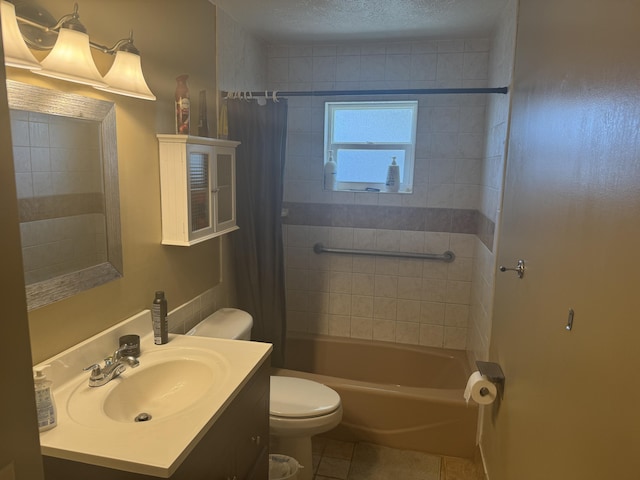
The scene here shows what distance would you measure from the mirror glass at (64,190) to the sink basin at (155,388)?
31 centimetres

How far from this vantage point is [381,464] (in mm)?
2396

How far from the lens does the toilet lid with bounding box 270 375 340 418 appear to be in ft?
6.71

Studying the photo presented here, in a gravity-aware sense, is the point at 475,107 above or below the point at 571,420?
above

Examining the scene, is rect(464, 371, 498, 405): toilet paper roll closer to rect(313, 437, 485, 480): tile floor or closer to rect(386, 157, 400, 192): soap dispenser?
rect(313, 437, 485, 480): tile floor

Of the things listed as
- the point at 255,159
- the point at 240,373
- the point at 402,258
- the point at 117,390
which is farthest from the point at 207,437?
the point at 402,258

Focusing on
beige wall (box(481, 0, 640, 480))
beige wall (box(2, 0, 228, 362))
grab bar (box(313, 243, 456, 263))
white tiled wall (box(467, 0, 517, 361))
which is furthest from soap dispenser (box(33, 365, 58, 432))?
grab bar (box(313, 243, 456, 263))

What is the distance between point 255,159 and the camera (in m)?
2.47

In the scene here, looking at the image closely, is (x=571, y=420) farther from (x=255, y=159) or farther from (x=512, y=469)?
(x=255, y=159)

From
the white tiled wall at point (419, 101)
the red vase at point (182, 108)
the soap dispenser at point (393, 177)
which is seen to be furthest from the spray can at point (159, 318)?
the soap dispenser at point (393, 177)

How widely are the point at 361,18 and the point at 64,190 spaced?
1.81 meters

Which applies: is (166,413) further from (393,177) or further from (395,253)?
(393,177)

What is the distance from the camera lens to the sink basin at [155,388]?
1.34 meters

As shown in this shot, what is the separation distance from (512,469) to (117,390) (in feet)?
4.63

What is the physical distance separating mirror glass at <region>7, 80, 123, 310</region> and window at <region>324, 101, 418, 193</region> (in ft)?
5.89
